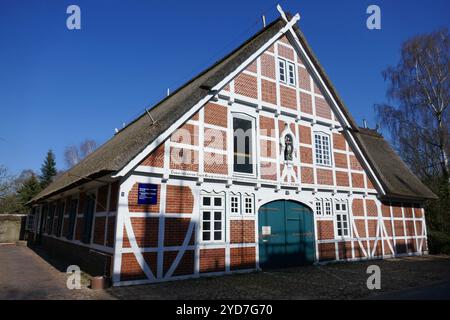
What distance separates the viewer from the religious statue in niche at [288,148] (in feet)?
40.0

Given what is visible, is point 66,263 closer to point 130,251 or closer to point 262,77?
point 130,251

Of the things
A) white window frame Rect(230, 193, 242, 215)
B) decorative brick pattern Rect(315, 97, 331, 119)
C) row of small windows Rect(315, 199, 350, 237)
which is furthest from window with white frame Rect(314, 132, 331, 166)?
white window frame Rect(230, 193, 242, 215)

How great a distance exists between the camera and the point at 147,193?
876 centimetres

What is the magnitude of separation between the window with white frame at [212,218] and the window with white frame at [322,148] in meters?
5.31

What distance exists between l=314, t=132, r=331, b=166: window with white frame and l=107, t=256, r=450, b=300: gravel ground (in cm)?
434

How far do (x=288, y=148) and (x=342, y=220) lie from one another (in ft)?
13.3

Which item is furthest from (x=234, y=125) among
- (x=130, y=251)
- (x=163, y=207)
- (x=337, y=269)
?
(x=337, y=269)

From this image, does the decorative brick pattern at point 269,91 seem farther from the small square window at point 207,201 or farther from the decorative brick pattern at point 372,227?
the decorative brick pattern at point 372,227

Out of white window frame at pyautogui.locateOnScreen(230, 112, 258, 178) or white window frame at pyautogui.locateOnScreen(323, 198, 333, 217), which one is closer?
white window frame at pyautogui.locateOnScreen(230, 112, 258, 178)

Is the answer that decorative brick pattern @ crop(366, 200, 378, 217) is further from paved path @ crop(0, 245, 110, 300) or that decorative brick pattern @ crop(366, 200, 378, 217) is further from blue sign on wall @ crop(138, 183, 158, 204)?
paved path @ crop(0, 245, 110, 300)

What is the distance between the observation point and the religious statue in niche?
480 inches

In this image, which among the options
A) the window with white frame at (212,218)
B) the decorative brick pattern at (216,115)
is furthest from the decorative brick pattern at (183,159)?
the decorative brick pattern at (216,115)

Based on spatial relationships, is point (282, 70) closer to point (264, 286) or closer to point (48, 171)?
point (264, 286)
